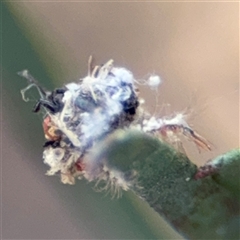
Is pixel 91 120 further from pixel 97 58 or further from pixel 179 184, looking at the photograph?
pixel 97 58

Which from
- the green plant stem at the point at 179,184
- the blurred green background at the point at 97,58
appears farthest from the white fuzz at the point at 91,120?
the blurred green background at the point at 97,58

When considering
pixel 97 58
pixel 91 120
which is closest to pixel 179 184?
pixel 91 120

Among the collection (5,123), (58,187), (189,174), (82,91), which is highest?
(5,123)

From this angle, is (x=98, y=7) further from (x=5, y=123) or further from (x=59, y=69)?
(x=5, y=123)

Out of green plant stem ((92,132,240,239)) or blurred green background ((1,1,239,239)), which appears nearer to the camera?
green plant stem ((92,132,240,239))

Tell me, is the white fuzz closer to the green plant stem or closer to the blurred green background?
the green plant stem

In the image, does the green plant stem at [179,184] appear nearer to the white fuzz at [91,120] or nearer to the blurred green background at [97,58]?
the white fuzz at [91,120]

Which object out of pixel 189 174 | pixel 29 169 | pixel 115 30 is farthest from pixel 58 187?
pixel 189 174

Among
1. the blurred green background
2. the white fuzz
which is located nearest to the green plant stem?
the white fuzz
